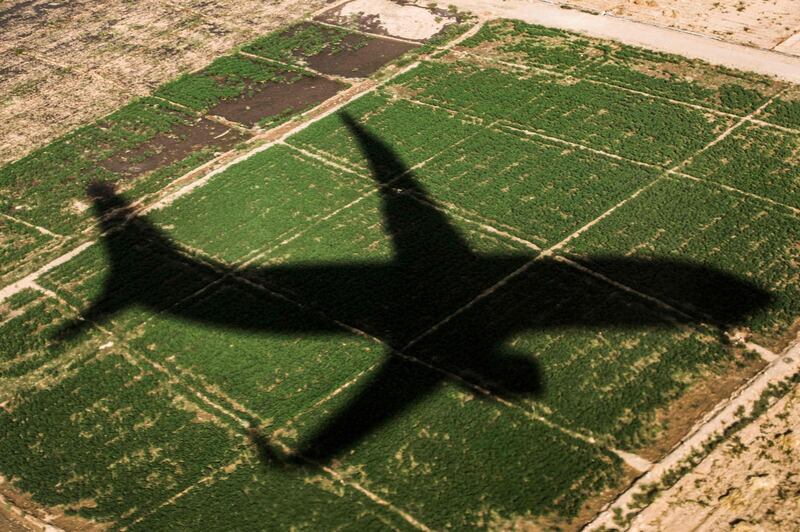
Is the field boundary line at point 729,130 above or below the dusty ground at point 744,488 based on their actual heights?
above

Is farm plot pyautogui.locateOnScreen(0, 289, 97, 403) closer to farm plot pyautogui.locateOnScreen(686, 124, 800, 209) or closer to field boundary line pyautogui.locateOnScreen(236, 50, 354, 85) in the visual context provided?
field boundary line pyautogui.locateOnScreen(236, 50, 354, 85)

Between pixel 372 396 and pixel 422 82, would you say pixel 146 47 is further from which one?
pixel 372 396

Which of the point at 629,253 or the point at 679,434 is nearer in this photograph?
the point at 679,434

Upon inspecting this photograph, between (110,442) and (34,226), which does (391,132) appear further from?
(110,442)

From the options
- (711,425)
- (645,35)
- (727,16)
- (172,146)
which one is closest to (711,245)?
(711,425)

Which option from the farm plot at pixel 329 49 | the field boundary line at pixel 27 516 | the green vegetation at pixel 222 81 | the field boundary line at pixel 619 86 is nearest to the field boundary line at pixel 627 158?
the field boundary line at pixel 619 86

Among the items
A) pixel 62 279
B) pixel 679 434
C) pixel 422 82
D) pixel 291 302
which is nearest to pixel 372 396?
pixel 291 302

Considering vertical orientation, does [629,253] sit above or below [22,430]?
above

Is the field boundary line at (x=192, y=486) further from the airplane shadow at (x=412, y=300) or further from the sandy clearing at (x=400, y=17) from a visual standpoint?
the sandy clearing at (x=400, y=17)
